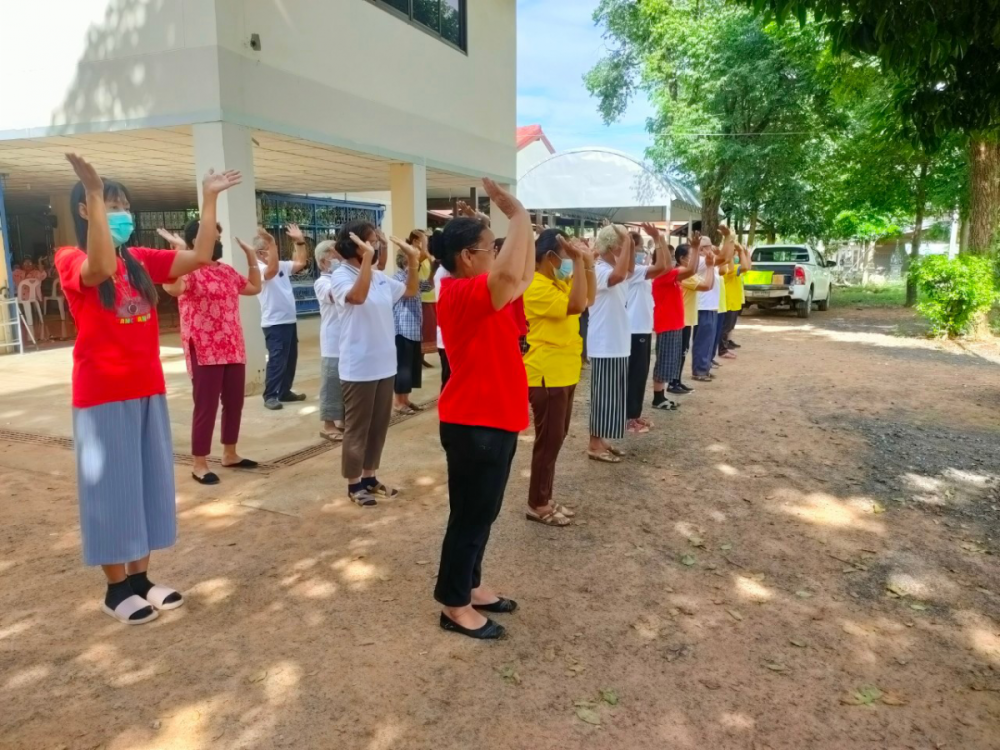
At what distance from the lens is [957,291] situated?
11.7 metres

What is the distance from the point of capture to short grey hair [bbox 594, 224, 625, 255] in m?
5.16

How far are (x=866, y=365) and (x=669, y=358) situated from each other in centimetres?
390

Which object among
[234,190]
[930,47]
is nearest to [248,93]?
[234,190]

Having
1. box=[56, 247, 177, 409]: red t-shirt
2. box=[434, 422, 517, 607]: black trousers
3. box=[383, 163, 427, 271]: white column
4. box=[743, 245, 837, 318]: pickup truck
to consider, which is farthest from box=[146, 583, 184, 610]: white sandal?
box=[743, 245, 837, 318]: pickup truck

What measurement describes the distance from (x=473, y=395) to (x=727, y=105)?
16772 mm

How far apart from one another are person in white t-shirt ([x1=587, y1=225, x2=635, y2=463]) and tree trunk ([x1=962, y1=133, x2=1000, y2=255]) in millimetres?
9608

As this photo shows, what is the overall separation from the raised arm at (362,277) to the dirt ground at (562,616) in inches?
50.4

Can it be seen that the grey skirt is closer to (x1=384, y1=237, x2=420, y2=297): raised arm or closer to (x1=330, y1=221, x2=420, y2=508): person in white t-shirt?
(x1=330, y1=221, x2=420, y2=508): person in white t-shirt

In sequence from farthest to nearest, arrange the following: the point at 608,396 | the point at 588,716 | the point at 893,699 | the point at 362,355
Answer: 1. the point at 608,396
2. the point at 362,355
3. the point at 893,699
4. the point at 588,716

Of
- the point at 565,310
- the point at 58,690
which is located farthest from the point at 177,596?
the point at 565,310

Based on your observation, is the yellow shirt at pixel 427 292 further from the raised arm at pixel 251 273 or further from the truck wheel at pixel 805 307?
the truck wheel at pixel 805 307

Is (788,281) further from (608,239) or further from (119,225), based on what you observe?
(119,225)

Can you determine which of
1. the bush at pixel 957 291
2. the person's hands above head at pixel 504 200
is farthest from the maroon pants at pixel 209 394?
the bush at pixel 957 291

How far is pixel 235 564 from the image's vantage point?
146 inches
